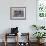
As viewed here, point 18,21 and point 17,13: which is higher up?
point 17,13

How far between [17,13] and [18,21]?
0.38 meters

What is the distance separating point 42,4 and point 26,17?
3.19 ft

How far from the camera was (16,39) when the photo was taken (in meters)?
7.25

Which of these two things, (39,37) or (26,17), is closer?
(39,37)

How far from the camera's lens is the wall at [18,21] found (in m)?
7.15

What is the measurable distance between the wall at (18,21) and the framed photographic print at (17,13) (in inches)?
5.5

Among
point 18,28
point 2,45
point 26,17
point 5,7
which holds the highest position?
point 5,7

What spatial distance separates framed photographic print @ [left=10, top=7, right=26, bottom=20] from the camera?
7145 mm

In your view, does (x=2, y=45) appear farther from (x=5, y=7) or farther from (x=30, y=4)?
(x=30, y=4)

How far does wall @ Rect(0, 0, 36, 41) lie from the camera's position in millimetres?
7148

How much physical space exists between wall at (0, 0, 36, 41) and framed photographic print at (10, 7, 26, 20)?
14 centimetres

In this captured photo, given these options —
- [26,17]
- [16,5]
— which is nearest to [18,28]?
[26,17]

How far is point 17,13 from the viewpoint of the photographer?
23.6 ft

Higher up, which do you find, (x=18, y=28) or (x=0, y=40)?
(x=18, y=28)
